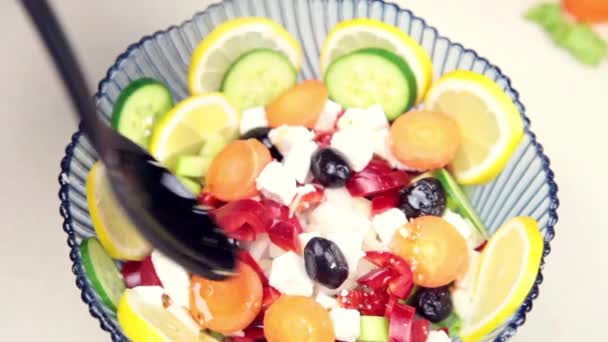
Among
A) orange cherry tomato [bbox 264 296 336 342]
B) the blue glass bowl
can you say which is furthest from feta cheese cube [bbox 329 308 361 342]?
the blue glass bowl

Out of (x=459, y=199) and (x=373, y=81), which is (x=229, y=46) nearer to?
(x=373, y=81)

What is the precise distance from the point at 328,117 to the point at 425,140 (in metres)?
0.23

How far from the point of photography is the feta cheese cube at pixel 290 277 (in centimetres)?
137

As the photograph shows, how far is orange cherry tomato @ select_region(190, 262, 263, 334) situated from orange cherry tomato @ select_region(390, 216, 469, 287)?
0.97ft

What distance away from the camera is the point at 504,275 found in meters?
1.33

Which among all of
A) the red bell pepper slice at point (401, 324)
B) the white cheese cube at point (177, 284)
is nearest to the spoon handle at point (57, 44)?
the white cheese cube at point (177, 284)

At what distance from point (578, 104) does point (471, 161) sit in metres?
0.48

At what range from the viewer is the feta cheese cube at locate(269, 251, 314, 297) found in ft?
4.50

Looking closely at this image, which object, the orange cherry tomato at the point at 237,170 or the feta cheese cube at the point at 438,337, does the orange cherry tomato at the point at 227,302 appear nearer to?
the orange cherry tomato at the point at 237,170

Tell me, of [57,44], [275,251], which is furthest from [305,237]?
[57,44]

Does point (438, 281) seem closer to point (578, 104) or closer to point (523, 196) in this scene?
point (523, 196)

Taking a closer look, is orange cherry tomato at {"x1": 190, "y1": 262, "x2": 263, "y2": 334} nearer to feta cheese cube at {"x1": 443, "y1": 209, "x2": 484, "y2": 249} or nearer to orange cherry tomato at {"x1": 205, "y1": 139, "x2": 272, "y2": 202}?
orange cherry tomato at {"x1": 205, "y1": 139, "x2": 272, "y2": 202}

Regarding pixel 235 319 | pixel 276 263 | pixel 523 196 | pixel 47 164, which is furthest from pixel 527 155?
pixel 47 164

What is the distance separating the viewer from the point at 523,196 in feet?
4.95
